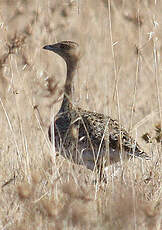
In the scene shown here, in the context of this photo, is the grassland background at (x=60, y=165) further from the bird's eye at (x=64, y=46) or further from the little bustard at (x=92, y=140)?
the bird's eye at (x=64, y=46)

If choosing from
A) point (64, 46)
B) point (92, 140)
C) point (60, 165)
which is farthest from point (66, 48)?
point (60, 165)

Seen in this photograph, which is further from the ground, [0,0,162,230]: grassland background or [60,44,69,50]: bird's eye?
[60,44,69,50]: bird's eye

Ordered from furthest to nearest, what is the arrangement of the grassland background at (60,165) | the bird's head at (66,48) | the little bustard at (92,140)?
1. the bird's head at (66,48)
2. the little bustard at (92,140)
3. the grassland background at (60,165)

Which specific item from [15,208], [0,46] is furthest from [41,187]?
[0,46]

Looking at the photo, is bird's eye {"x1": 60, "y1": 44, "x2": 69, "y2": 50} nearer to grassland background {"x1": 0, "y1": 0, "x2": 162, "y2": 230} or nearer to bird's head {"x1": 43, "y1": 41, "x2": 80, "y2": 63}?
bird's head {"x1": 43, "y1": 41, "x2": 80, "y2": 63}

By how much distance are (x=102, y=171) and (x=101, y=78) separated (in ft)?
9.00

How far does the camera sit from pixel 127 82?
6676 millimetres

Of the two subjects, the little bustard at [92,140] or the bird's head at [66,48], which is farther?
the bird's head at [66,48]

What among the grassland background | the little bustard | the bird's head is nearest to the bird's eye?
the bird's head

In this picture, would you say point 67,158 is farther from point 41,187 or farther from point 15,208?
point 15,208

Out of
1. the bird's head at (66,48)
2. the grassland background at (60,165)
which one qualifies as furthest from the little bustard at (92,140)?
the bird's head at (66,48)

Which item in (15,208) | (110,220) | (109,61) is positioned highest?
(109,61)

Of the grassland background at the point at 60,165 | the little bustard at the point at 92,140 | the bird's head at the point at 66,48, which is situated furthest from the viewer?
the bird's head at the point at 66,48

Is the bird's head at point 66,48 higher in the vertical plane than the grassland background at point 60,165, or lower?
higher
